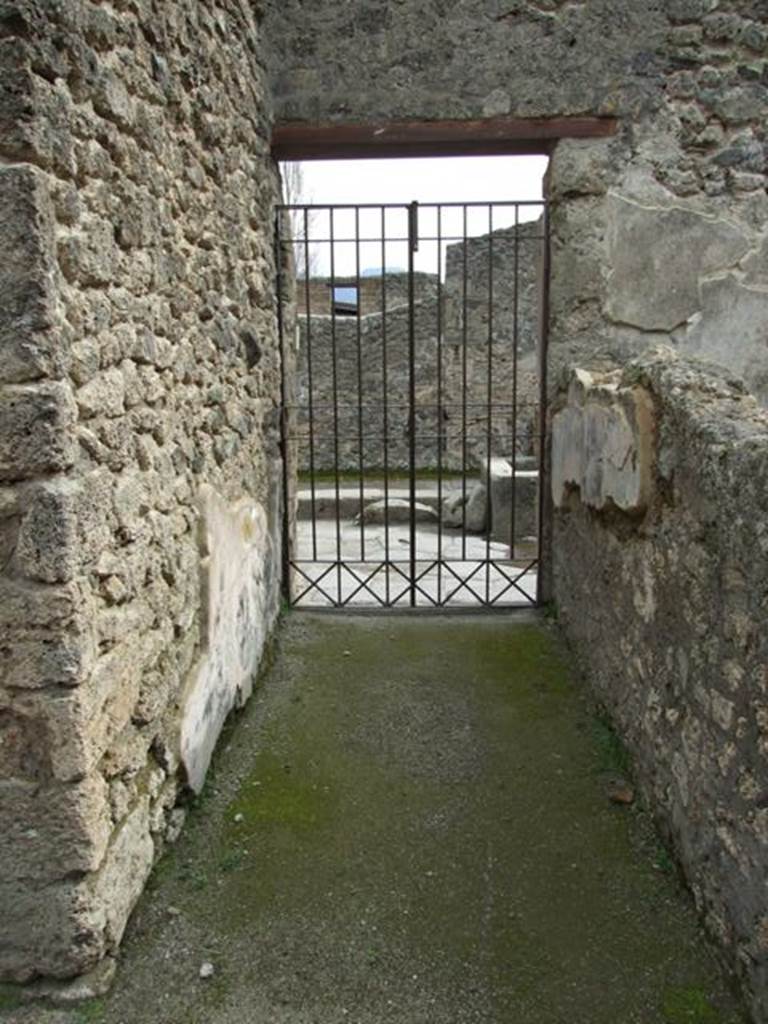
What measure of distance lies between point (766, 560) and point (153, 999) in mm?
1763

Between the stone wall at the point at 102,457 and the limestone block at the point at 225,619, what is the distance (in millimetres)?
18

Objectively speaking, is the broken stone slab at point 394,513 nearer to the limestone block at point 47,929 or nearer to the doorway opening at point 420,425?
the doorway opening at point 420,425

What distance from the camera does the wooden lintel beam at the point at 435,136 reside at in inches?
152

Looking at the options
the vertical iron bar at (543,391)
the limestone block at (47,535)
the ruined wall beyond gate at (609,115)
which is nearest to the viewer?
the limestone block at (47,535)

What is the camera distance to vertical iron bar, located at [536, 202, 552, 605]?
4039 mm

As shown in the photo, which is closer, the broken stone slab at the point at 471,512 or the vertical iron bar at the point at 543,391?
the vertical iron bar at the point at 543,391

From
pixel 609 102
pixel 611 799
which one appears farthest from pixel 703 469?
pixel 609 102

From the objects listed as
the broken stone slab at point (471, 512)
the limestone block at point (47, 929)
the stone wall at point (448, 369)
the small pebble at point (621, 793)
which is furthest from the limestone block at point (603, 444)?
the stone wall at point (448, 369)

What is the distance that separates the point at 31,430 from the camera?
5.56 ft

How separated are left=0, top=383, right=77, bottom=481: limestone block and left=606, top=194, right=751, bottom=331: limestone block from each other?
3054 millimetres

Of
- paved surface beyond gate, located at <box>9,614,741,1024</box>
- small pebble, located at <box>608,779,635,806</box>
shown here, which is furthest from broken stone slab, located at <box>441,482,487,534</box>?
small pebble, located at <box>608,779,635,806</box>

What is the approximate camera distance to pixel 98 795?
1.90 m

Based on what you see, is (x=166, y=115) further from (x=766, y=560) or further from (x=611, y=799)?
(x=611, y=799)

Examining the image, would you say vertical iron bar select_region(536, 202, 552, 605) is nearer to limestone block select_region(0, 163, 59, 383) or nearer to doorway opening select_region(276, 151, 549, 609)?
doorway opening select_region(276, 151, 549, 609)
